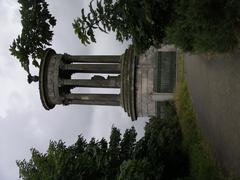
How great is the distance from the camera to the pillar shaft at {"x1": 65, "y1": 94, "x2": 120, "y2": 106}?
27.4m

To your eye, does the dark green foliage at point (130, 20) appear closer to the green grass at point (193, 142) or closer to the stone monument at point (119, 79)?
the green grass at point (193, 142)

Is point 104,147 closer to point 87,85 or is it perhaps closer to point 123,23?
point 87,85

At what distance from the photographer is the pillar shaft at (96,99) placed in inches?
1077

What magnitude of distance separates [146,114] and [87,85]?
4036 mm

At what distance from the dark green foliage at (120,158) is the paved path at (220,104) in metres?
4.02

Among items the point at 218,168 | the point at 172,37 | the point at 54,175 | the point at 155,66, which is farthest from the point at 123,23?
the point at 155,66

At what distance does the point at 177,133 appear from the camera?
24.4 m

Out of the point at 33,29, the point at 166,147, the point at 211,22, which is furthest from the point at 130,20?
the point at 166,147

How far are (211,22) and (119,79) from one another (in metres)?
13.8

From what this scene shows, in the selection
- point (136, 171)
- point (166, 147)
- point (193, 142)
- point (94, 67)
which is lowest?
point (136, 171)

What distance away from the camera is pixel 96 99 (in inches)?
1077

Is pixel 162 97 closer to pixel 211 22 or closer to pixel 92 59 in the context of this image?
pixel 92 59

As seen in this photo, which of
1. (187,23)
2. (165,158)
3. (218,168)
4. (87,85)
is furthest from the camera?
(87,85)

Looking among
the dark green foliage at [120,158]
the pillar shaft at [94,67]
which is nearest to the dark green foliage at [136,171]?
the dark green foliage at [120,158]
